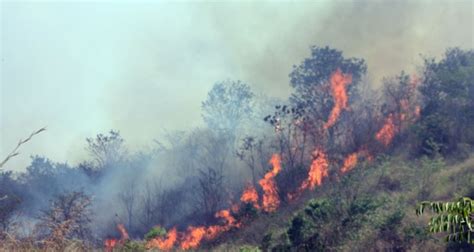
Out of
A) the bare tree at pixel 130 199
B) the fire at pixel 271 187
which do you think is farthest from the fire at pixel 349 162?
Result: the bare tree at pixel 130 199

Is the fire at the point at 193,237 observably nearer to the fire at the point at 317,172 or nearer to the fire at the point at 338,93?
the fire at the point at 317,172

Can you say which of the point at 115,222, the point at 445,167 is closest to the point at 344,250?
the point at 445,167

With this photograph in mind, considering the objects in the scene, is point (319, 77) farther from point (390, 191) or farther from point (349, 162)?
point (390, 191)

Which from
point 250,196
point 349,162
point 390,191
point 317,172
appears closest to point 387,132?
point 349,162

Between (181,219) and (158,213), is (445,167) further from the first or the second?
(158,213)

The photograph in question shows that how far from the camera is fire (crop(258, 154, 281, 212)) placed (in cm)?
4030

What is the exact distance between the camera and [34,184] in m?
58.8

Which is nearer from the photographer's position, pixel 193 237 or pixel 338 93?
pixel 193 237

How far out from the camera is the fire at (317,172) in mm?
40188

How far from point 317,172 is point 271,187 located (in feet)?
18.3

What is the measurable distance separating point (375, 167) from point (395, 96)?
1182 cm

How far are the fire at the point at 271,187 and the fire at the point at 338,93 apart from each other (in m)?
7.05

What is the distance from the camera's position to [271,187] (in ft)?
144

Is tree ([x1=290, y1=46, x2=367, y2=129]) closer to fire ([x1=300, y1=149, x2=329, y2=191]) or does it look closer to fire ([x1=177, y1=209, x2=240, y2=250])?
fire ([x1=300, y1=149, x2=329, y2=191])
